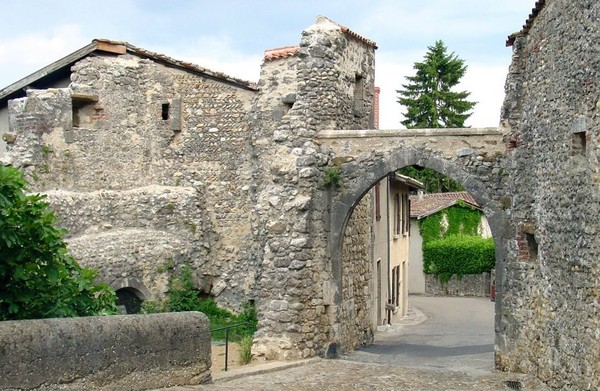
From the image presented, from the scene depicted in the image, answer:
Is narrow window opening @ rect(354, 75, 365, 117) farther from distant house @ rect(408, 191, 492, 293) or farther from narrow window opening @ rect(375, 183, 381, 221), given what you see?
distant house @ rect(408, 191, 492, 293)

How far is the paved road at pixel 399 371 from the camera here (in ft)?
38.9

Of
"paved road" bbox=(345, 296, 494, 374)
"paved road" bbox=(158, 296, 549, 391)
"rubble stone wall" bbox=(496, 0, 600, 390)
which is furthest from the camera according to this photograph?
"paved road" bbox=(345, 296, 494, 374)

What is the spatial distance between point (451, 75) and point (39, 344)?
144 ft

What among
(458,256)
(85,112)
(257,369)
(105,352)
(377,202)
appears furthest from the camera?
(458,256)

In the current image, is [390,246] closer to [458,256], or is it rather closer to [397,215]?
[397,215]

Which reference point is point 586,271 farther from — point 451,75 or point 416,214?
point 451,75

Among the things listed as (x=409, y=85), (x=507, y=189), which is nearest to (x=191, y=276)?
(x=507, y=189)

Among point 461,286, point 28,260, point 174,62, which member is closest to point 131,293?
point 174,62

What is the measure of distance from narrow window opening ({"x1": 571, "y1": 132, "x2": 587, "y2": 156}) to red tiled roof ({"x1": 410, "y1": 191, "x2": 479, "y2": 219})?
26040mm

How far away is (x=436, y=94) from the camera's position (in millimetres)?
48125

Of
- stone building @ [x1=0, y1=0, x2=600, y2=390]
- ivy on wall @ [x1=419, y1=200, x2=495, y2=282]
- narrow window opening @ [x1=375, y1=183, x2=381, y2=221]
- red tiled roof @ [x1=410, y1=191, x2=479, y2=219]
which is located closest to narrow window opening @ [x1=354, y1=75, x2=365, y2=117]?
stone building @ [x1=0, y1=0, x2=600, y2=390]

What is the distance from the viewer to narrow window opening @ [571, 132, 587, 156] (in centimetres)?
1041

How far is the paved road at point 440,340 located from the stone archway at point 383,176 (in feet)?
4.11

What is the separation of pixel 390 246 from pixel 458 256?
11946 millimetres
